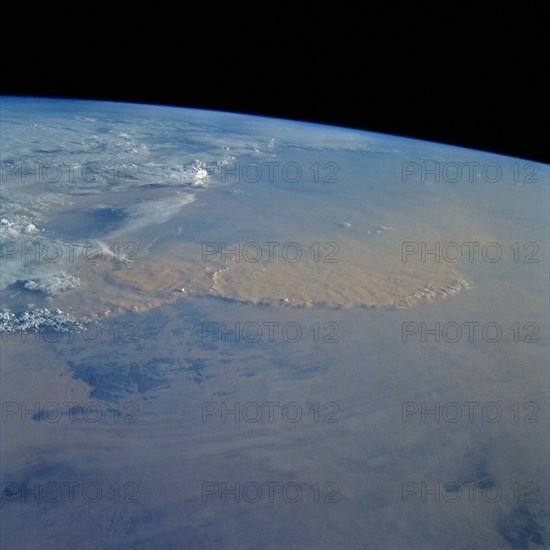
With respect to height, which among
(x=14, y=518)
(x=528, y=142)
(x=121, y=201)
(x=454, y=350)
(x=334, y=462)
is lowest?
(x=14, y=518)

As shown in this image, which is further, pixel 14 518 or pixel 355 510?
pixel 355 510

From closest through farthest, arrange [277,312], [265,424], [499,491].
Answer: [499,491] < [265,424] < [277,312]

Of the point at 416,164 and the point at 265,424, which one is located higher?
the point at 416,164

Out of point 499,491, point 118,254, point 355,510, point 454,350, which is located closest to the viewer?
point 355,510

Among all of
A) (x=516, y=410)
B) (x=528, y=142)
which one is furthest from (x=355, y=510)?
(x=528, y=142)

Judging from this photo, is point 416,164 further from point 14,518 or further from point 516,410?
point 14,518

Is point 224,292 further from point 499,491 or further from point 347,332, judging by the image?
point 499,491

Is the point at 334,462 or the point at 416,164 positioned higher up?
the point at 416,164

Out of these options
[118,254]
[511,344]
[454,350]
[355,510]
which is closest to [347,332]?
[454,350]

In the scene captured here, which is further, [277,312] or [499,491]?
[277,312]
